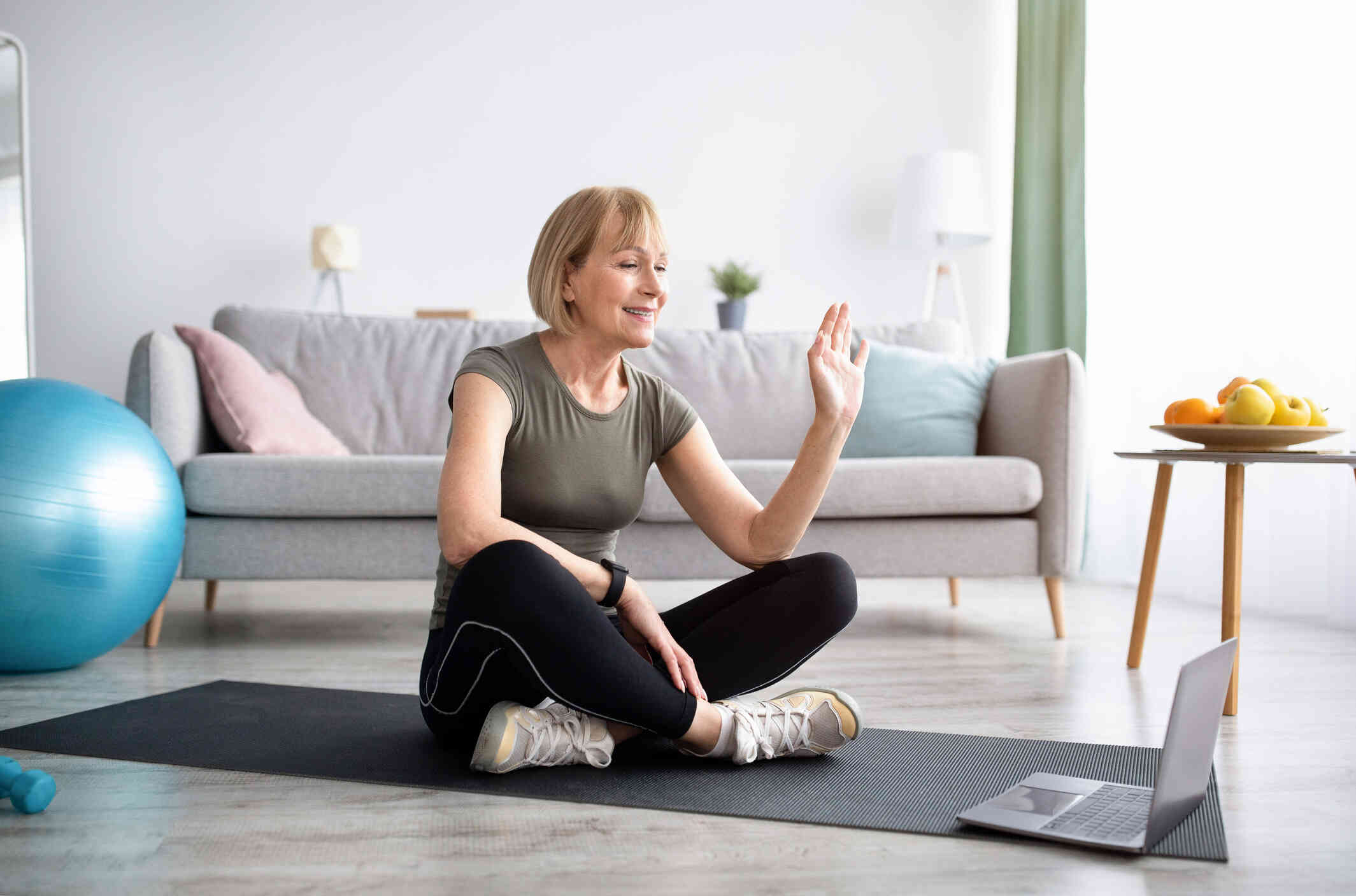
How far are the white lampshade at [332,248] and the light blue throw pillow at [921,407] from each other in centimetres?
220

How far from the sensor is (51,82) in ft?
15.1

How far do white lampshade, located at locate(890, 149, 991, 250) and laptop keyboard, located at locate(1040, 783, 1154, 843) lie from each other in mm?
3365

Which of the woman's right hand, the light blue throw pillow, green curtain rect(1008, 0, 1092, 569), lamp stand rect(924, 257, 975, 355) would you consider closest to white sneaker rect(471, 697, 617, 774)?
the woman's right hand

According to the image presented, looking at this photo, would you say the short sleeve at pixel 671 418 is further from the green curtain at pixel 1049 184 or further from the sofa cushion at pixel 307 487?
the green curtain at pixel 1049 184

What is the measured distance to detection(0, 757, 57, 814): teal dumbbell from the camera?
4.61 ft

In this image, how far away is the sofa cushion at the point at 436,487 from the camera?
106 inches

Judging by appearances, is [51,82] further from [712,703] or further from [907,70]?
[712,703]

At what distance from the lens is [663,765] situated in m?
1.64

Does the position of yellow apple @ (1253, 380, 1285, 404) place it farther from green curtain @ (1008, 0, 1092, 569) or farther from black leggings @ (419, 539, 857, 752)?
green curtain @ (1008, 0, 1092, 569)

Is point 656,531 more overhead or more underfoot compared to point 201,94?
more underfoot

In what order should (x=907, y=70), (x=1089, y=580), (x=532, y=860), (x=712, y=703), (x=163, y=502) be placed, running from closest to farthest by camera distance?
(x=532, y=860)
(x=712, y=703)
(x=163, y=502)
(x=1089, y=580)
(x=907, y=70)

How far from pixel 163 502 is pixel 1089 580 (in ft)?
10.3

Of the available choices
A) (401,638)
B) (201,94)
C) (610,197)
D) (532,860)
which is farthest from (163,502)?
(201,94)

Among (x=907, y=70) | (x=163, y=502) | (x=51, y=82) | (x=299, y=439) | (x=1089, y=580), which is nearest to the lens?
(x=163, y=502)
